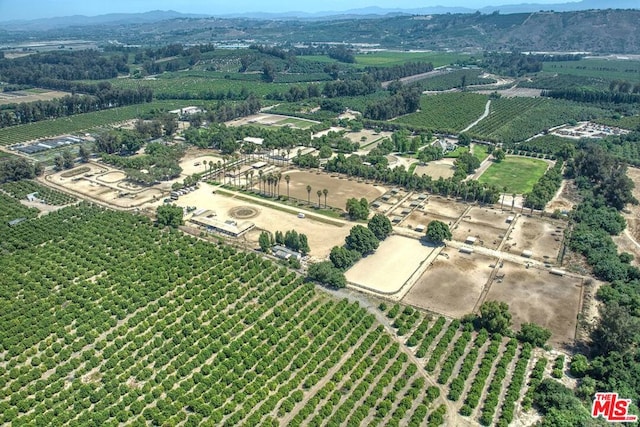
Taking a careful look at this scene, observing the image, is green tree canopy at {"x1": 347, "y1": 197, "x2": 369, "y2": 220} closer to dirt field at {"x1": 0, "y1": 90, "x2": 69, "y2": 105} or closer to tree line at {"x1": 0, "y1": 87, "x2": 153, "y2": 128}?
tree line at {"x1": 0, "y1": 87, "x2": 153, "y2": 128}

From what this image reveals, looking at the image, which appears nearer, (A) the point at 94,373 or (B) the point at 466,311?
(A) the point at 94,373

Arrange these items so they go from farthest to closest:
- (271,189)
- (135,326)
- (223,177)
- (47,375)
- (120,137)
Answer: (120,137) < (223,177) < (271,189) < (135,326) < (47,375)

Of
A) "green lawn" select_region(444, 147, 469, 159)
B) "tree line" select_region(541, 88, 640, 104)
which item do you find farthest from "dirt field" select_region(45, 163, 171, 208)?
"tree line" select_region(541, 88, 640, 104)

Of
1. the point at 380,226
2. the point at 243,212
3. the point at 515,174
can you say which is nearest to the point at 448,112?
the point at 515,174

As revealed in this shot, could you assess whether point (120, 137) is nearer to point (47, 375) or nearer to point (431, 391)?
point (47, 375)

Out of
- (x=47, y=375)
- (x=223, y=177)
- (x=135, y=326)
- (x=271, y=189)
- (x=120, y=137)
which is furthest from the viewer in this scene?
(x=120, y=137)

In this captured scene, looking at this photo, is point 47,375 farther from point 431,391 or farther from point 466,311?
point 466,311

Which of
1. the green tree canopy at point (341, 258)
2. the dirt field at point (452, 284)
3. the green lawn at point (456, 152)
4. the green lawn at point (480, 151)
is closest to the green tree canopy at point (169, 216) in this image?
the green tree canopy at point (341, 258)

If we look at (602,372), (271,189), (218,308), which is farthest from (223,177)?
(602,372)
